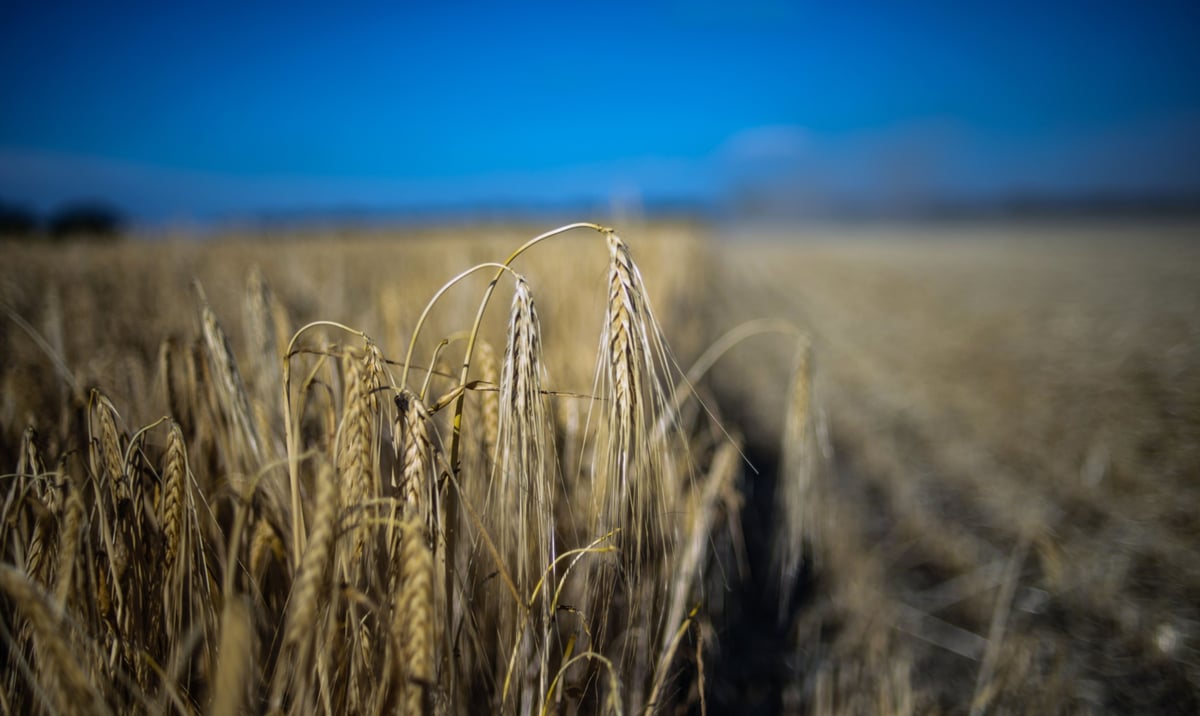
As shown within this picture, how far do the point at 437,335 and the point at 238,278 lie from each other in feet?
7.60

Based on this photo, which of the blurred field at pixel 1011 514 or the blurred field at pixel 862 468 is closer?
the blurred field at pixel 862 468

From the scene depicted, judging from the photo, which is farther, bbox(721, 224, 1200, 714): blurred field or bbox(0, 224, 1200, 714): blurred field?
bbox(721, 224, 1200, 714): blurred field

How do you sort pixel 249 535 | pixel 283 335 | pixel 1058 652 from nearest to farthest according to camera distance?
1. pixel 249 535
2. pixel 283 335
3. pixel 1058 652

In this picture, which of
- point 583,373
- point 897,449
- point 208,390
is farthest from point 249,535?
point 897,449

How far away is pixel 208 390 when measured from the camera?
3.52ft

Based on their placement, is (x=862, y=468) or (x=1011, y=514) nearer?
(x=1011, y=514)

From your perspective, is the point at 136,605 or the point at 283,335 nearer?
the point at 136,605

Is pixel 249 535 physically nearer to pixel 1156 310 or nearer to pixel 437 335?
pixel 437 335

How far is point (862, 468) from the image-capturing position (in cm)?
302

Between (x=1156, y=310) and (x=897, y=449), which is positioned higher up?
(x=1156, y=310)

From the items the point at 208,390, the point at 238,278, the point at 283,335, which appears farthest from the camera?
the point at 238,278

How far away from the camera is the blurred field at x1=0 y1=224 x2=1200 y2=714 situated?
1.38 metres

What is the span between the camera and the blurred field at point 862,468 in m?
1.38

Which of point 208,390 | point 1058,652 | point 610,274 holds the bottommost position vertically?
point 1058,652
